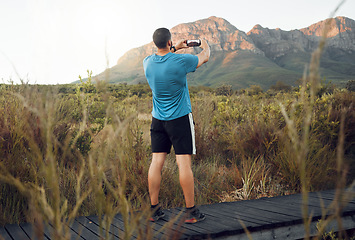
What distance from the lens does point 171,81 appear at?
11.0 feet

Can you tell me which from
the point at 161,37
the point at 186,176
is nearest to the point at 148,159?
the point at 186,176

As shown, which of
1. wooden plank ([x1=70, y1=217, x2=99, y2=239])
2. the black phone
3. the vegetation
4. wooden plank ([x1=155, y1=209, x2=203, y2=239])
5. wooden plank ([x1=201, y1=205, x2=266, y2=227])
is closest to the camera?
wooden plank ([x1=155, y1=209, x2=203, y2=239])

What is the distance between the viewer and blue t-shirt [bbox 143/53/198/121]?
335 cm

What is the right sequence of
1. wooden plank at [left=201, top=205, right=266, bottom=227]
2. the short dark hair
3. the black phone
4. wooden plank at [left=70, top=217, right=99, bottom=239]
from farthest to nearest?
1. the black phone
2. the short dark hair
3. wooden plank at [left=201, top=205, right=266, bottom=227]
4. wooden plank at [left=70, top=217, right=99, bottom=239]

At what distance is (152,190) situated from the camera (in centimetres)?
349

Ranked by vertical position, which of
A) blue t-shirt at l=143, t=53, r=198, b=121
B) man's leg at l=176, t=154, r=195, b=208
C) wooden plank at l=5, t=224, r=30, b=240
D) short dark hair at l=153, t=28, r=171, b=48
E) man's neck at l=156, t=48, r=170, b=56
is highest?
short dark hair at l=153, t=28, r=171, b=48

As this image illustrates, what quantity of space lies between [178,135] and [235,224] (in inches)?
43.9

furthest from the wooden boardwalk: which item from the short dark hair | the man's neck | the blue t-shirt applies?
the short dark hair

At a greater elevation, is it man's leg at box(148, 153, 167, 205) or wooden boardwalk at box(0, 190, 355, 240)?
man's leg at box(148, 153, 167, 205)

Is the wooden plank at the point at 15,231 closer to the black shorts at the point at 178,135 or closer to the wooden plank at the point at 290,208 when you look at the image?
the black shorts at the point at 178,135

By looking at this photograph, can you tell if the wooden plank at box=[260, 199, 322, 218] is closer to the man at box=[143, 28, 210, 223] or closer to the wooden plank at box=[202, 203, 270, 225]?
the wooden plank at box=[202, 203, 270, 225]

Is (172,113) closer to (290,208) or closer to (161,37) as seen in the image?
(161,37)

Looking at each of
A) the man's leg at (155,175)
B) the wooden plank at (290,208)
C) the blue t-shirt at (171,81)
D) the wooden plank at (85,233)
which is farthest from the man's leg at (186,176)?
the wooden plank at (290,208)

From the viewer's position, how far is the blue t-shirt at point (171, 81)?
3.35m
